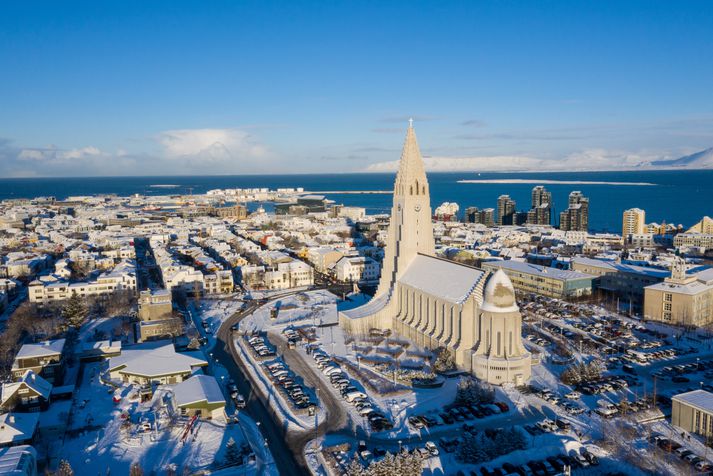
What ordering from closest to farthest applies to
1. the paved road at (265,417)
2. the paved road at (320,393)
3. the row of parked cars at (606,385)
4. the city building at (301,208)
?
1. the paved road at (265,417)
2. the paved road at (320,393)
3. the row of parked cars at (606,385)
4. the city building at (301,208)

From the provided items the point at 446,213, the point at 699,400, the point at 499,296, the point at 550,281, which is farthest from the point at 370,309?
the point at 446,213

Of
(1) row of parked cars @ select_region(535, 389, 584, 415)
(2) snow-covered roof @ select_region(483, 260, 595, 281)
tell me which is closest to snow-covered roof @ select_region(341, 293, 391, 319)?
(1) row of parked cars @ select_region(535, 389, 584, 415)

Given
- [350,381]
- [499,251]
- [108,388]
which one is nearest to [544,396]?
[350,381]

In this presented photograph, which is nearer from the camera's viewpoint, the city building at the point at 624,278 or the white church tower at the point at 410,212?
the white church tower at the point at 410,212

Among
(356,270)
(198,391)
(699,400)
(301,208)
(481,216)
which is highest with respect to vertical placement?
(301,208)

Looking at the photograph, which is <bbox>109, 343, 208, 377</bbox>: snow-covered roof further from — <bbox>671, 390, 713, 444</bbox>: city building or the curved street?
<bbox>671, 390, 713, 444</bbox>: city building

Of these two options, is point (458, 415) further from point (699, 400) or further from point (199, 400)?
point (199, 400)

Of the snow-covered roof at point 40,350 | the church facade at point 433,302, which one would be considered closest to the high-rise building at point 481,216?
the church facade at point 433,302

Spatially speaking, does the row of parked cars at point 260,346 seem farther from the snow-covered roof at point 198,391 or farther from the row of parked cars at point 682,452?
the row of parked cars at point 682,452
